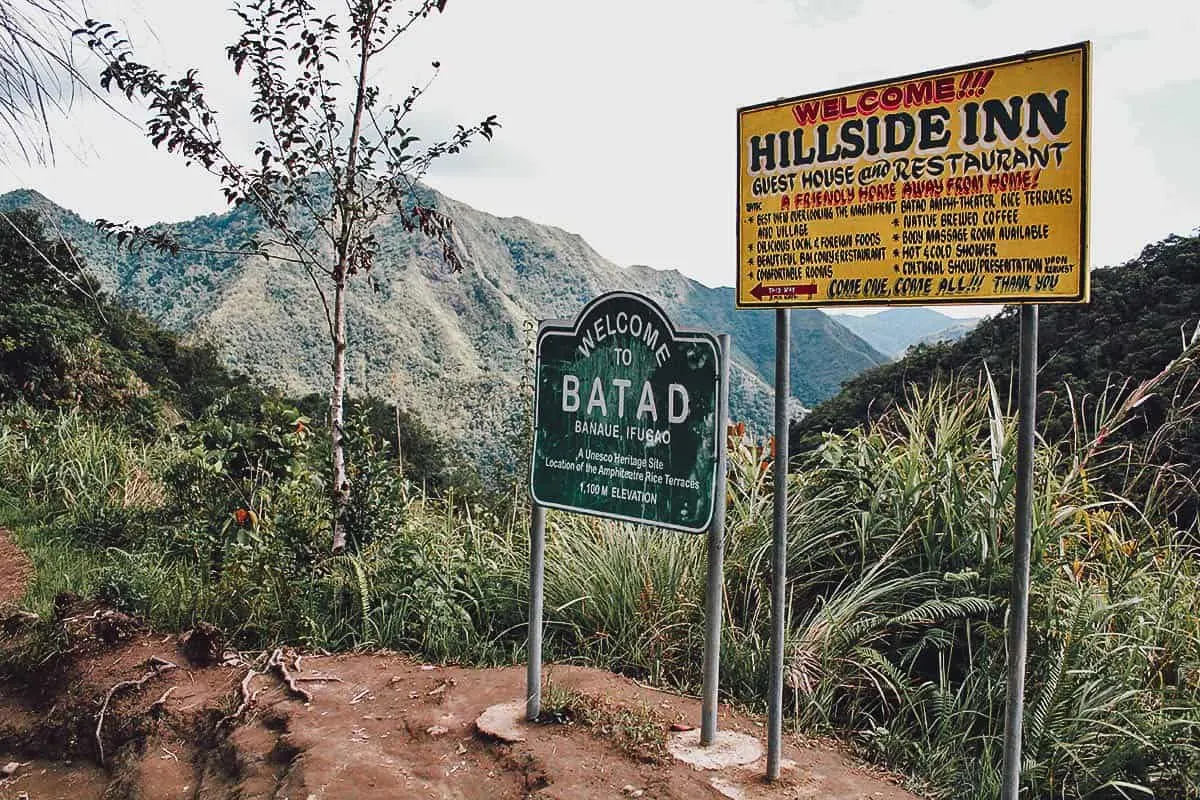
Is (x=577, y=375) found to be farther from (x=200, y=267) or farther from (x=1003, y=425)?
(x=200, y=267)

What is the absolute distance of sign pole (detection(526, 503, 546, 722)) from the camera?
360cm

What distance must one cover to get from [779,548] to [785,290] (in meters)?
0.88

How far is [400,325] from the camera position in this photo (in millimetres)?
77688

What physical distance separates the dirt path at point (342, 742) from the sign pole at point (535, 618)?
0.34ft

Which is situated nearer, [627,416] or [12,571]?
[627,416]

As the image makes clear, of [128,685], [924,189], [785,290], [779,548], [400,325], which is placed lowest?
[128,685]

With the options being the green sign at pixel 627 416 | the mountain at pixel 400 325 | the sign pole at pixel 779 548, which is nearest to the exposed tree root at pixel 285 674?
the green sign at pixel 627 416

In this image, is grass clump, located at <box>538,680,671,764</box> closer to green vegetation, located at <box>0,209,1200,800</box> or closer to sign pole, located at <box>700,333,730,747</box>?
green vegetation, located at <box>0,209,1200,800</box>

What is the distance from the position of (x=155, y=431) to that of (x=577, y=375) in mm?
10433

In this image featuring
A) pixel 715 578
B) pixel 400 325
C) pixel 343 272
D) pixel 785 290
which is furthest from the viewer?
pixel 400 325

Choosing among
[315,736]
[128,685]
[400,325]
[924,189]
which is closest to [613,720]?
[315,736]

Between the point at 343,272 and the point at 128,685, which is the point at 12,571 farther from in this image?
the point at 343,272

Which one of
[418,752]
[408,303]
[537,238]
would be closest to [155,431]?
[418,752]

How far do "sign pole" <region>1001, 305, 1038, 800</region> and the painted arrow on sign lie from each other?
0.66 m
